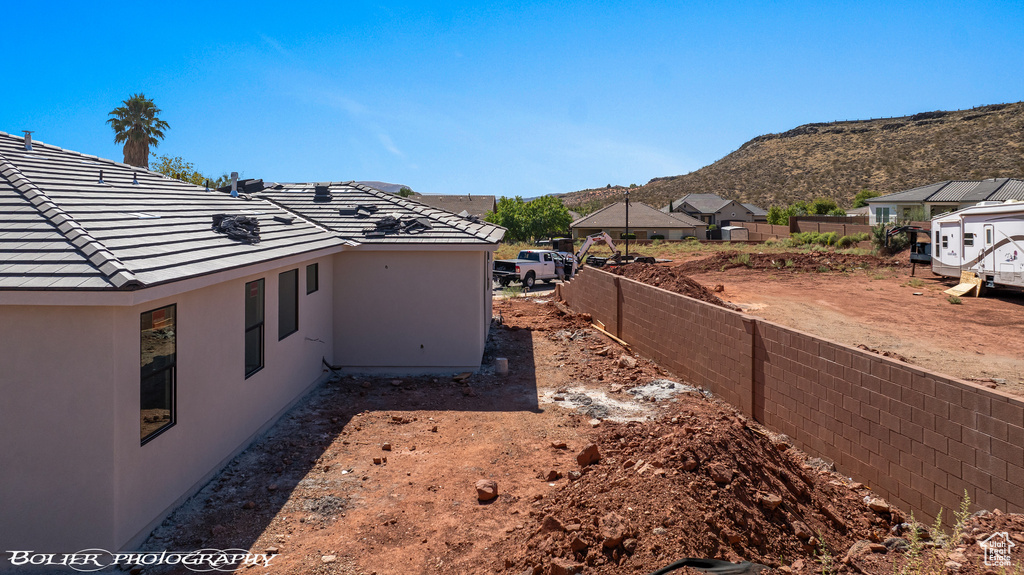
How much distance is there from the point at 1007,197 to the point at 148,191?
54.3 metres

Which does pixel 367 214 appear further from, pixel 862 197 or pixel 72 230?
pixel 862 197

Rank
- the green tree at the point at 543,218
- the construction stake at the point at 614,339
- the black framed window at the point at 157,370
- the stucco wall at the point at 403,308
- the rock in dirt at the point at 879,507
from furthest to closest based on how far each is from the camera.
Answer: the green tree at the point at 543,218, the construction stake at the point at 614,339, the stucco wall at the point at 403,308, the rock in dirt at the point at 879,507, the black framed window at the point at 157,370

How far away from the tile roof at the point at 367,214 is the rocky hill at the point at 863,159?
240 ft

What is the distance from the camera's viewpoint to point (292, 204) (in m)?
15.9

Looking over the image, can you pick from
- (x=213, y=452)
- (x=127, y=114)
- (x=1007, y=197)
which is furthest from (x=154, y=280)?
(x=1007, y=197)

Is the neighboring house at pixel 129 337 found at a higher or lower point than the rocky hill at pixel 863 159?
lower

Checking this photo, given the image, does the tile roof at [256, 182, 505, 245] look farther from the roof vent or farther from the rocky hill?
the rocky hill

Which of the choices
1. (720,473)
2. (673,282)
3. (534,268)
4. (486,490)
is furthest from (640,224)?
(720,473)

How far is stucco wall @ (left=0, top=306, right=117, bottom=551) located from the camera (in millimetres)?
5531

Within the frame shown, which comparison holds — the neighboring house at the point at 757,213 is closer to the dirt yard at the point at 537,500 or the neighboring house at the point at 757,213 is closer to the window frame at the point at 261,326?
the dirt yard at the point at 537,500

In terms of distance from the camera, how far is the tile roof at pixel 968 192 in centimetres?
4572

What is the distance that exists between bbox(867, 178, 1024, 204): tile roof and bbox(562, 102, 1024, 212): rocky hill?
713 inches

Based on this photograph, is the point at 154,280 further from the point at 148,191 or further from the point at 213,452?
the point at 148,191

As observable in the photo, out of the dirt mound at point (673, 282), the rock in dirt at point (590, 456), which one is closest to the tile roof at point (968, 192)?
→ the dirt mound at point (673, 282)
